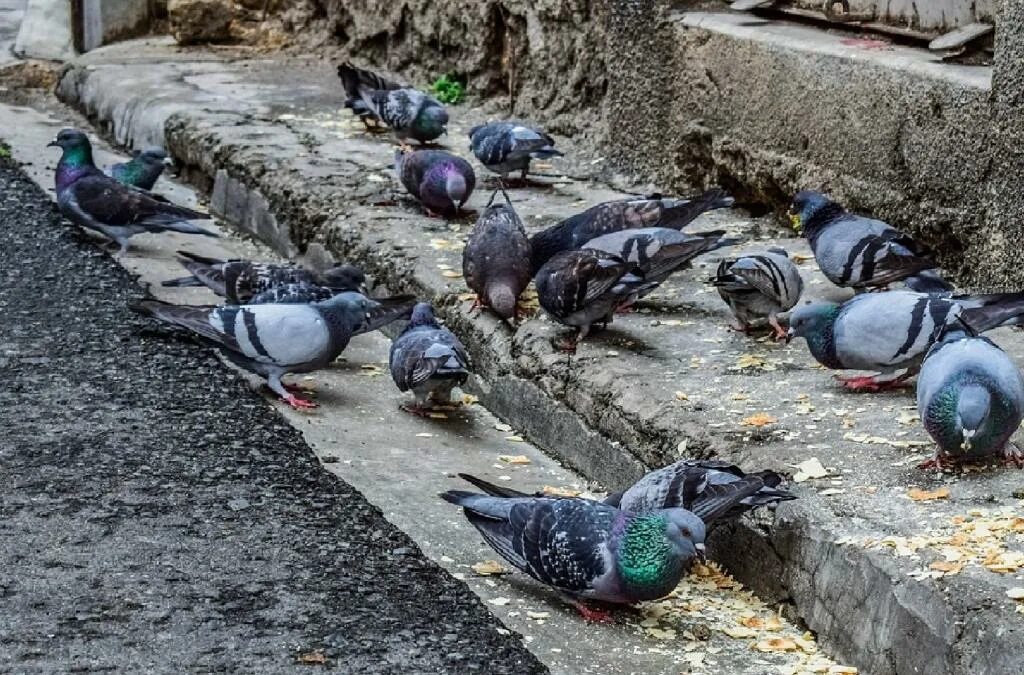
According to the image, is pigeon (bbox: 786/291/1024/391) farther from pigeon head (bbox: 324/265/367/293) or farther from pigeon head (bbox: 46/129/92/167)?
→ pigeon head (bbox: 46/129/92/167)

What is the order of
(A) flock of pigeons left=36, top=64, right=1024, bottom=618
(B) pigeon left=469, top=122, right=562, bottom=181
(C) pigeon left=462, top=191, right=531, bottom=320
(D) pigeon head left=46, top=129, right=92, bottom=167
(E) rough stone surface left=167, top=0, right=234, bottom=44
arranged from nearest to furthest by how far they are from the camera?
(A) flock of pigeons left=36, top=64, right=1024, bottom=618
(C) pigeon left=462, top=191, right=531, bottom=320
(B) pigeon left=469, top=122, right=562, bottom=181
(D) pigeon head left=46, top=129, right=92, bottom=167
(E) rough stone surface left=167, top=0, right=234, bottom=44

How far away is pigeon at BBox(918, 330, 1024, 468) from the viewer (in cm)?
425

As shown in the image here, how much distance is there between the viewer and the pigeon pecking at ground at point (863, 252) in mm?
5738

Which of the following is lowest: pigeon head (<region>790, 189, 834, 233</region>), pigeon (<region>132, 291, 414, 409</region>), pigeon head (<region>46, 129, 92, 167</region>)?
pigeon (<region>132, 291, 414, 409</region>)

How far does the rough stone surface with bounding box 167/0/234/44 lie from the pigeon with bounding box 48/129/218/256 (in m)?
4.06

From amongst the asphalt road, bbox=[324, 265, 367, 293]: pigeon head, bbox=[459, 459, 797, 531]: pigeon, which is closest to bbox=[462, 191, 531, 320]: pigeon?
bbox=[324, 265, 367, 293]: pigeon head

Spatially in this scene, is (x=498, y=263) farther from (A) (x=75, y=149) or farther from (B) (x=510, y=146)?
(A) (x=75, y=149)

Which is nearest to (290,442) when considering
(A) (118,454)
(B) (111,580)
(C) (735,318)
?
(A) (118,454)

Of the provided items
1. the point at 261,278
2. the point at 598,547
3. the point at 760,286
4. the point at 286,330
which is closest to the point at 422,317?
the point at 286,330

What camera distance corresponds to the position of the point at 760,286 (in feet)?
18.5

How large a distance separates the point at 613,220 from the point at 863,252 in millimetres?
1022

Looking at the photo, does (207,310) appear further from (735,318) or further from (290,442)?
(735,318)

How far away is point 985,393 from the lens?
4.25 meters

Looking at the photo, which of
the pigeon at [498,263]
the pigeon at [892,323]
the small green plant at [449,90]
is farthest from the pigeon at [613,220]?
the small green plant at [449,90]
